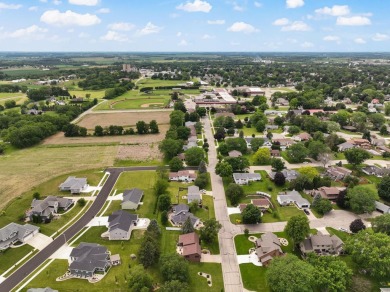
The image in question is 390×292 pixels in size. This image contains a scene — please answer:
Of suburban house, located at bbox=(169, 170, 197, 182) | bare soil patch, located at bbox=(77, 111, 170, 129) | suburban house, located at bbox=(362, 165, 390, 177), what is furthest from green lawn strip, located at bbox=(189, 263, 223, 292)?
A: bare soil patch, located at bbox=(77, 111, 170, 129)

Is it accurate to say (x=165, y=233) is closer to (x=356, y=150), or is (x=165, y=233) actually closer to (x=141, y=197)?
(x=141, y=197)

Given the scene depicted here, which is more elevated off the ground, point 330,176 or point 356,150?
point 356,150

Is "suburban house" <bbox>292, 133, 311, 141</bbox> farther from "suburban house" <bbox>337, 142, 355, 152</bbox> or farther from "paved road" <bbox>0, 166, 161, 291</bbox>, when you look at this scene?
"paved road" <bbox>0, 166, 161, 291</bbox>

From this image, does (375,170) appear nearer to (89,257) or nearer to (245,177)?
(245,177)

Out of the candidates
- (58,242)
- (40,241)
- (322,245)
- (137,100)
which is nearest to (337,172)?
(322,245)

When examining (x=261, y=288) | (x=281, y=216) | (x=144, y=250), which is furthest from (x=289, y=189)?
(x=144, y=250)

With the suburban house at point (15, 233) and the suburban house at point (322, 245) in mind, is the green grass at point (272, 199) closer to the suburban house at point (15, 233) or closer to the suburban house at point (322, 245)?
the suburban house at point (322, 245)

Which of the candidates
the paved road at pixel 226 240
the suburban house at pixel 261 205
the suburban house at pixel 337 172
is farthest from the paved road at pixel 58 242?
the suburban house at pixel 337 172
